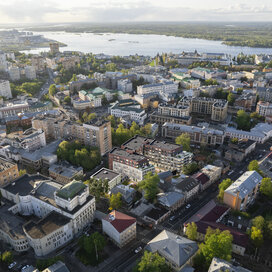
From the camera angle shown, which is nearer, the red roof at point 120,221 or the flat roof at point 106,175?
the red roof at point 120,221

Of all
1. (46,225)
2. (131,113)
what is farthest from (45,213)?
(131,113)

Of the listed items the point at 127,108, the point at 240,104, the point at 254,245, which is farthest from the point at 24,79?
the point at 254,245

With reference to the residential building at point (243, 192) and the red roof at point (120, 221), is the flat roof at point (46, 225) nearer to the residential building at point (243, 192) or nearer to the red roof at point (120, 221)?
the red roof at point (120, 221)

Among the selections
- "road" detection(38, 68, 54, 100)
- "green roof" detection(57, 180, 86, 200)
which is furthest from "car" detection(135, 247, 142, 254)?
"road" detection(38, 68, 54, 100)

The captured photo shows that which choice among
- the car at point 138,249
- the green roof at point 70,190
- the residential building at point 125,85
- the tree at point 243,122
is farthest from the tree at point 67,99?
the car at point 138,249

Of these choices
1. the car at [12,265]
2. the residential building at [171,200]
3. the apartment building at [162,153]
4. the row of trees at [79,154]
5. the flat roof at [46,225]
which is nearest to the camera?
the car at [12,265]

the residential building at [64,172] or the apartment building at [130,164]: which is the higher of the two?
the apartment building at [130,164]

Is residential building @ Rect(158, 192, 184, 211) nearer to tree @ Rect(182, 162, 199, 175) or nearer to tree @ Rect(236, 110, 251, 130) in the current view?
tree @ Rect(182, 162, 199, 175)
